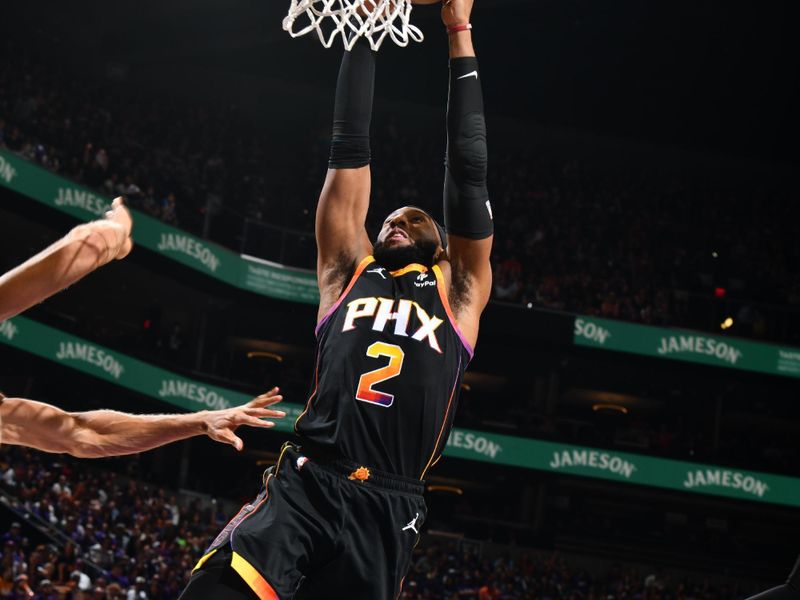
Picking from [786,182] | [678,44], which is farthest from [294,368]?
[786,182]

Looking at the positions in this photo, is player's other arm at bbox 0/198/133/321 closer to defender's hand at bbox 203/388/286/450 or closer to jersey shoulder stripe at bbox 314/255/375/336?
defender's hand at bbox 203/388/286/450

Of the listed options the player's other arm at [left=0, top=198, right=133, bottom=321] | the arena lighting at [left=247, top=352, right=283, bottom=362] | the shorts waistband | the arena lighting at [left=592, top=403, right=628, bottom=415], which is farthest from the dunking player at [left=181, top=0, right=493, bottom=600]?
the arena lighting at [left=592, top=403, right=628, bottom=415]

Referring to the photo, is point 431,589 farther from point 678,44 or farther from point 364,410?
point 678,44

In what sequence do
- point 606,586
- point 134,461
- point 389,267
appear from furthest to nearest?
point 134,461 < point 606,586 < point 389,267

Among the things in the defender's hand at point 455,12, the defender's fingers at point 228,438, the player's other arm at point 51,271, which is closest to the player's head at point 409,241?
the defender's hand at point 455,12

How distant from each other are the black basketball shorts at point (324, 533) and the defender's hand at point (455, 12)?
6.33ft

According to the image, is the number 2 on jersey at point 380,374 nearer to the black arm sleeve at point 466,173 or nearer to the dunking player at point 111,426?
the dunking player at point 111,426

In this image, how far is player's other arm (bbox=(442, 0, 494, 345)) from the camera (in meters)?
3.92

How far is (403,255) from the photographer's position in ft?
12.9

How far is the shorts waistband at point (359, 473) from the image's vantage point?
3.41 meters

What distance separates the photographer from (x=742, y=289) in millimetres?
25078

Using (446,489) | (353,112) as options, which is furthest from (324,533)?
(446,489)

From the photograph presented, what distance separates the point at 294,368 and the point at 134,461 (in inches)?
198

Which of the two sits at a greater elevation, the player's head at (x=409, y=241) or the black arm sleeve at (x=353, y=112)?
the black arm sleeve at (x=353, y=112)
